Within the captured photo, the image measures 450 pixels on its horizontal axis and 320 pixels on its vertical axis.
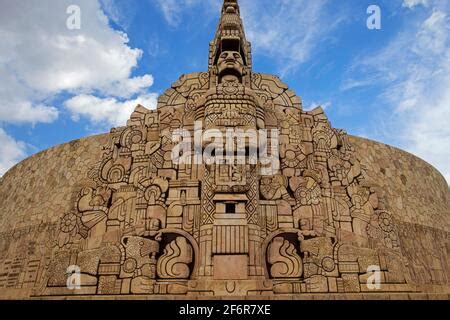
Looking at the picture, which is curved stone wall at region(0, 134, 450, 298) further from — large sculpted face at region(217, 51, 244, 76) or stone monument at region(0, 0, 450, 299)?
large sculpted face at region(217, 51, 244, 76)

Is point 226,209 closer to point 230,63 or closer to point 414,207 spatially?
point 230,63

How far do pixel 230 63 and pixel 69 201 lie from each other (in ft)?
18.7

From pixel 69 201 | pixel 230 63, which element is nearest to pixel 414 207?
pixel 230 63

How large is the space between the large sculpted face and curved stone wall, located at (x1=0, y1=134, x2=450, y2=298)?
3.90 m

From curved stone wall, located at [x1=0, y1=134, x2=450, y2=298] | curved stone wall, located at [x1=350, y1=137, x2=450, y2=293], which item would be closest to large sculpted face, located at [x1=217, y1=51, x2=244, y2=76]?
curved stone wall, located at [x1=0, y1=134, x2=450, y2=298]

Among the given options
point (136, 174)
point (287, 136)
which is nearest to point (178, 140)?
point (136, 174)

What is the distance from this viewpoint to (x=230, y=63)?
788 centimetres

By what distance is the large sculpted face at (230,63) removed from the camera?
786cm

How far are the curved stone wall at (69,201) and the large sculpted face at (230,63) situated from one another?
12.8ft

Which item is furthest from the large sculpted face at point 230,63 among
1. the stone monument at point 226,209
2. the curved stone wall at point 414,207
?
the curved stone wall at point 414,207

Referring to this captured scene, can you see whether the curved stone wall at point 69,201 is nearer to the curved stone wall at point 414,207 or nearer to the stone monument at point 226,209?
the curved stone wall at point 414,207

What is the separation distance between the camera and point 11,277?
9766mm

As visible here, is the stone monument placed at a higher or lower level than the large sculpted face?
lower

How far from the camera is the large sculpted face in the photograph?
7863 millimetres
